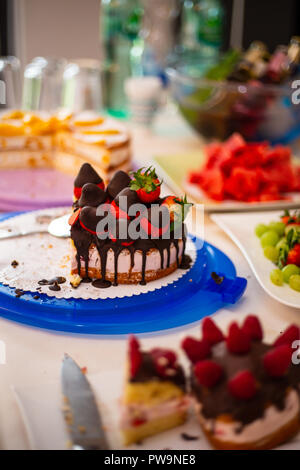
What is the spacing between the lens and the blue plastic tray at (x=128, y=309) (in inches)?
48.9

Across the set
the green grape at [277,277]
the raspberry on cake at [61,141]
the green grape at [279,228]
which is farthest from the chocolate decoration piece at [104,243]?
the raspberry on cake at [61,141]

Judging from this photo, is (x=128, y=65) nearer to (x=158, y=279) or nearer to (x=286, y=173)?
(x=286, y=173)

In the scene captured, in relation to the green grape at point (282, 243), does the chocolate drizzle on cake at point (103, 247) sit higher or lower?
higher

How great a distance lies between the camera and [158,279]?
1.43m

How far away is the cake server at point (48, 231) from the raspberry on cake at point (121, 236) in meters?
0.18

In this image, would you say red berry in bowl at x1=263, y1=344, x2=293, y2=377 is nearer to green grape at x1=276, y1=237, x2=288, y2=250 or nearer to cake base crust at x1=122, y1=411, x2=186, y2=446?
cake base crust at x1=122, y1=411, x2=186, y2=446

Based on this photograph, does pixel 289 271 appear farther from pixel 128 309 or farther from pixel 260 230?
pixel 128 309

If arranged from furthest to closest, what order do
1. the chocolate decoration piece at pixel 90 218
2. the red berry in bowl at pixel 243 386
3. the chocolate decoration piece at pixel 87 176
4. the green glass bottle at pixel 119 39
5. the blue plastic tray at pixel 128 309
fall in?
1. the green glass bottle at pixel 119 39
2. the chocolate decoration piece at pixel 87 176
3. the chocolate decoration piece at pixel 90 218
4. the blue plastic tray at pixel 128 309
5. the red berry in bowl at pixel 243 386

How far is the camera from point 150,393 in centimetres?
86

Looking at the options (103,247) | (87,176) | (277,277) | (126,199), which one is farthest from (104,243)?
(277,277)

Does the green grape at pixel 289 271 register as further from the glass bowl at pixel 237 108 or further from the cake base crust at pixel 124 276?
the glass bowl at pixel 237 108

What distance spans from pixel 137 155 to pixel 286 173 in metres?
0.78

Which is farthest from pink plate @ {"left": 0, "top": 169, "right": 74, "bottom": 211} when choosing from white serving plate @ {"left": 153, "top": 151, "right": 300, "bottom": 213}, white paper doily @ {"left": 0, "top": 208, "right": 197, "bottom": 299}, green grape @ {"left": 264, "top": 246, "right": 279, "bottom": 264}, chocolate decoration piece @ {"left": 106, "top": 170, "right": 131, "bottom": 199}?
A: green grape @ {"left": 264, "top": 246, "right": 279, "bottom": 264}

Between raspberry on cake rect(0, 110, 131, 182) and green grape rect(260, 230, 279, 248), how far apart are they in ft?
2.91
